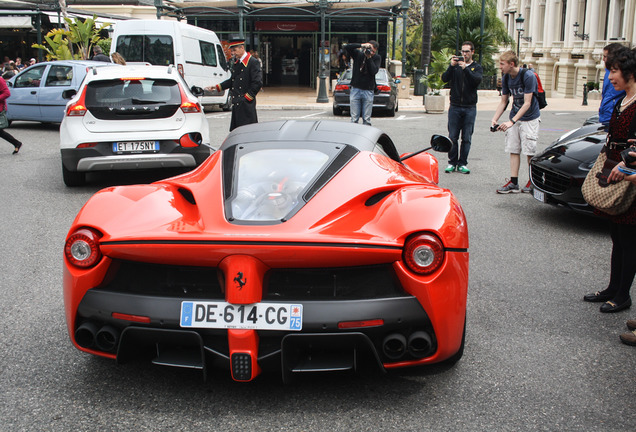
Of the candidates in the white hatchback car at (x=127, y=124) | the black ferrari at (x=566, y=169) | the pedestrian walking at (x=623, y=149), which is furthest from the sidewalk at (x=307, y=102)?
the pedestrian walking at (x=623, y=149)

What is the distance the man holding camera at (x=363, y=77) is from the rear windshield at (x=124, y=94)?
4.43m

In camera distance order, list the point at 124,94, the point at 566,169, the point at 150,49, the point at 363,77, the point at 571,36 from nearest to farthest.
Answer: the point at 566,169 < the point at 124,94 < the point at 363,77 < the point at 150,49 < the point at 571,36

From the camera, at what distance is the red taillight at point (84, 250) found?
3133 mm

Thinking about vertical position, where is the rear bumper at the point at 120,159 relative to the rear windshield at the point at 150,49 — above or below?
below

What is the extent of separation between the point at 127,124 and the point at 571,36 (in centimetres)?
4452

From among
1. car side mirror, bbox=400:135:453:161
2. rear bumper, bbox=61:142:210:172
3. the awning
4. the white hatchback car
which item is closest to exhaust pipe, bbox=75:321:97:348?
car side mirror, bbox=400:135:453:161

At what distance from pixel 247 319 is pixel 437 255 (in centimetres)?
85

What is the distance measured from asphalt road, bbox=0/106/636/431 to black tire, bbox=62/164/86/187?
3.18 m

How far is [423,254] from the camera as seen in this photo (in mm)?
3014

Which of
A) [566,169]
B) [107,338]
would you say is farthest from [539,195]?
[107,338]

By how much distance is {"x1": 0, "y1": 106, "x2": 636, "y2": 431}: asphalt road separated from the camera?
3025mm

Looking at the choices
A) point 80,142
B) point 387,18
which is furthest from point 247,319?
point 387,18

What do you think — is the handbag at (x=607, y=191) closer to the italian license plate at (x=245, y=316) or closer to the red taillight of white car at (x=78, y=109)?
the italian license plate at (x=245, y=316)

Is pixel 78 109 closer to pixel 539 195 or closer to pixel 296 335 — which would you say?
pixel 539 195
